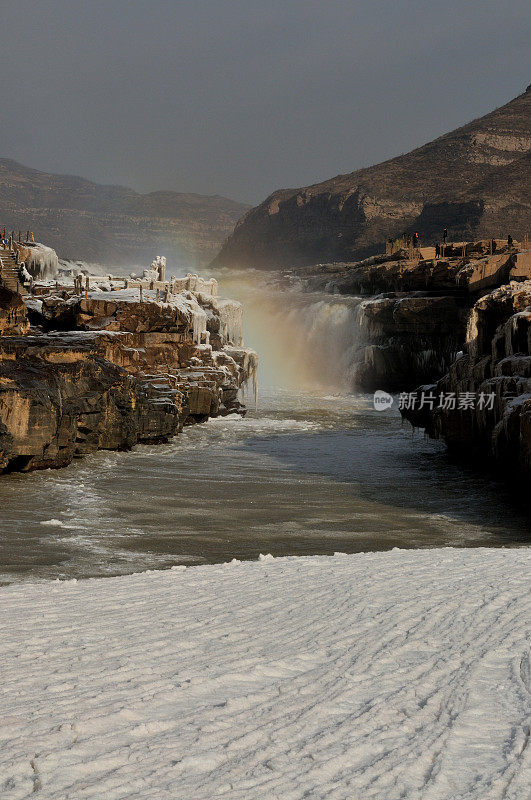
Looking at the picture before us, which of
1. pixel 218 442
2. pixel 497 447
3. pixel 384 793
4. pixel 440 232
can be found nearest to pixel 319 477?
pixel 497 447

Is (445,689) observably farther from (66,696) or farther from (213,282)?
(213,282)

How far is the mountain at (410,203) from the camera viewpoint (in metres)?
128

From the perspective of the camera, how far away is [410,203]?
140250 mm

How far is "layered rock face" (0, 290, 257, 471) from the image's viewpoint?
22.0 m

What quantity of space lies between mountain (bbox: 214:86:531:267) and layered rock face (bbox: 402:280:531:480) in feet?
325

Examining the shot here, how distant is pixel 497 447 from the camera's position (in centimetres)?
2186

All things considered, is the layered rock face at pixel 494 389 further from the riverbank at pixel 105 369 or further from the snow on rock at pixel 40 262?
the snow on rock at pixel 40 262

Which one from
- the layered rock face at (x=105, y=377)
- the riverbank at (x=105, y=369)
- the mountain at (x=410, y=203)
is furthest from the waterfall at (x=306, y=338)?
the mountain at (x=410, y=203)

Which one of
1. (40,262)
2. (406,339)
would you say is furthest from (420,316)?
(40,262)

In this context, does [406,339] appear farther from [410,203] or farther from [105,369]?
[410,203]

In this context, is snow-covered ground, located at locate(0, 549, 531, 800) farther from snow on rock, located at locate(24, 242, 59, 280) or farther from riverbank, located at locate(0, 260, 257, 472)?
snow on rock, located at locate(24, 242, 59, 280)

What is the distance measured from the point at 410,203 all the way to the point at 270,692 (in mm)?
142079

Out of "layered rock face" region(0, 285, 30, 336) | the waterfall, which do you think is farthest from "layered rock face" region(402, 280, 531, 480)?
the waterfall

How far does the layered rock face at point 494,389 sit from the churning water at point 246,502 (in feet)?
3.57
